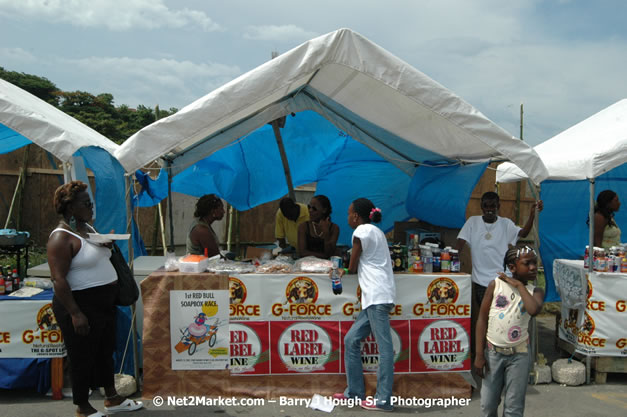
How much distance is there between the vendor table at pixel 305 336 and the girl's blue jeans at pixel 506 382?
1304 millimetres

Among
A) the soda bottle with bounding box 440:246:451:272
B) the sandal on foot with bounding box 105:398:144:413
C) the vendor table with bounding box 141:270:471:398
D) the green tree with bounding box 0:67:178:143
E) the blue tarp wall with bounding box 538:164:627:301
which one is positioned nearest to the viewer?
the sandal on foot with bounding box 105:398:144:413

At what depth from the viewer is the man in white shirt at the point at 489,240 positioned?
489cm

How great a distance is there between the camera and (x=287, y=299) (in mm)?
4406

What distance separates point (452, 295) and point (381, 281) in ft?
2.92

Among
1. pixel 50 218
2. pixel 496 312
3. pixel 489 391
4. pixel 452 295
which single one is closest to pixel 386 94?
pixel 452 295

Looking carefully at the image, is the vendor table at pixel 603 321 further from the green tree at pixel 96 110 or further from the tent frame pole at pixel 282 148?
the green tree at pixel 96 110

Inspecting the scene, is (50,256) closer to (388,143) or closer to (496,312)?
(496,312)

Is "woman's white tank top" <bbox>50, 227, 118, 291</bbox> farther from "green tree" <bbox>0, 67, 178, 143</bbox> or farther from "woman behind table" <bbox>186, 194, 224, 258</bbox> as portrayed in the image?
"green tree" <bbox>0, 67, 178, 143</bbox>

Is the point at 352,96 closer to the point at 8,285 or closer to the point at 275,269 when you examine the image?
the point at 275,269

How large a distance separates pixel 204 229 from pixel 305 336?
1.57 meters

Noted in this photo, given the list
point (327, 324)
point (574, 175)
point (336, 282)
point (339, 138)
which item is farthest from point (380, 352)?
point (339, 138)

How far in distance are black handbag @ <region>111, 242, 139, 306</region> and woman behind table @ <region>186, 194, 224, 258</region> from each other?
1102 millimetres

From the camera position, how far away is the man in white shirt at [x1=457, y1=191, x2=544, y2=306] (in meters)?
4.89

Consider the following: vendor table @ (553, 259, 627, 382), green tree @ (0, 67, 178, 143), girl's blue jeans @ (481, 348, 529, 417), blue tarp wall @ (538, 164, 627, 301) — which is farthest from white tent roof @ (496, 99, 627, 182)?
green tree @ (0, 67, 178, 143)
